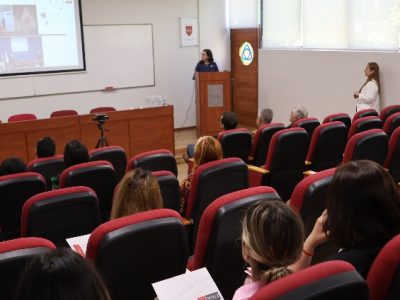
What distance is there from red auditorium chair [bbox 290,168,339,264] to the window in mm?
5063

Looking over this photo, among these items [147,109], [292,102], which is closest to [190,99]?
[292,102]

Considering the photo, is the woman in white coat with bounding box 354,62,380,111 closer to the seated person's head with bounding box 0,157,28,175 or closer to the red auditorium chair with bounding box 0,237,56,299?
the seated person's head with bounding box 0,157,28,175

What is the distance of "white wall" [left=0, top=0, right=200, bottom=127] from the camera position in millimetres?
8156

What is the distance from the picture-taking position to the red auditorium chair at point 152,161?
3476 millimetres

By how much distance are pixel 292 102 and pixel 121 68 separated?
309 centimetres

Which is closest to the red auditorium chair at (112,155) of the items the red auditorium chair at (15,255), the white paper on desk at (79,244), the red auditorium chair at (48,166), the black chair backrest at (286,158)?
the red auditorium chair at (48,166)

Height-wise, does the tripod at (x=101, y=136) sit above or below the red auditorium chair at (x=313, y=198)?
below

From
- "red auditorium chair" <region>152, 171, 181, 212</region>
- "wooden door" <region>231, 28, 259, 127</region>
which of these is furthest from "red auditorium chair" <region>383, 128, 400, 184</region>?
"wooden door" <region>231, 28, 259, 127</region>

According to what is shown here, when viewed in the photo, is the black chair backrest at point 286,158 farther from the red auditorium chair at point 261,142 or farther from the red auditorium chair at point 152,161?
the red auditorium chair at point 152,161

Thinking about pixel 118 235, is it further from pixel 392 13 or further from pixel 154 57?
pixel 154 57

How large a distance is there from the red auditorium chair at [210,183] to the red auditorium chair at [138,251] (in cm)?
78

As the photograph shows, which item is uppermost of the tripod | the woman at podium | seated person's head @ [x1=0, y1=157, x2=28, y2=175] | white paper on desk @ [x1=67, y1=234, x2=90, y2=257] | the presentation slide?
the presentation slide

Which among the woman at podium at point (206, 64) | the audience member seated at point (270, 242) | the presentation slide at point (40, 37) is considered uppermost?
the presentation slide at point (40, 37)

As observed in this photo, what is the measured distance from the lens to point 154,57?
8.98 meters
